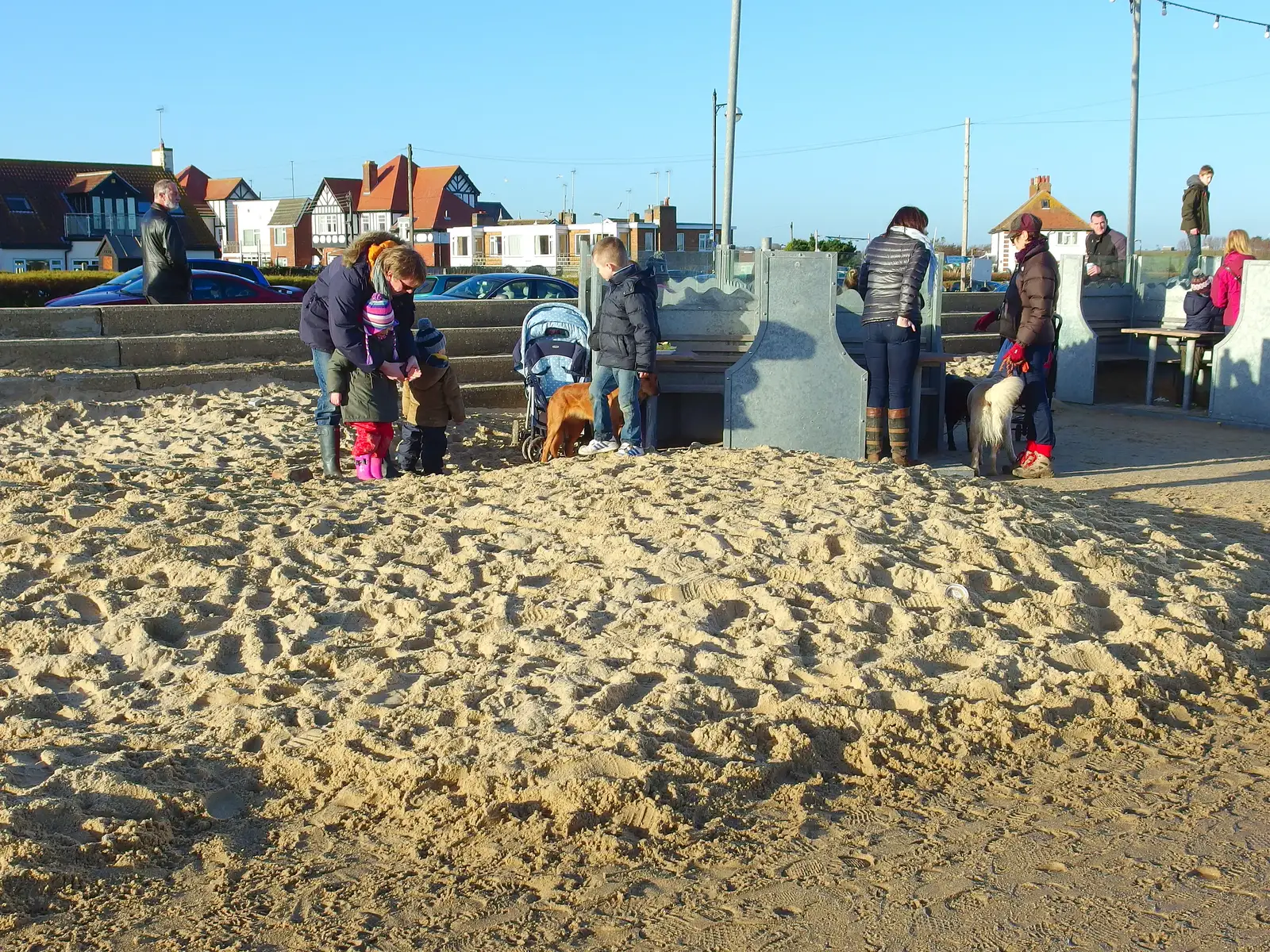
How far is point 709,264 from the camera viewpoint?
53.7 ft

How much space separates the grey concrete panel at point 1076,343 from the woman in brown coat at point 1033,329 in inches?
→ 179

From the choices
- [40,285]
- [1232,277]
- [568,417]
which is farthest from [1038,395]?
[40,285]

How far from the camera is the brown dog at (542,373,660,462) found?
9250 mm

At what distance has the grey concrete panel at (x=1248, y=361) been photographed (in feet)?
39.4

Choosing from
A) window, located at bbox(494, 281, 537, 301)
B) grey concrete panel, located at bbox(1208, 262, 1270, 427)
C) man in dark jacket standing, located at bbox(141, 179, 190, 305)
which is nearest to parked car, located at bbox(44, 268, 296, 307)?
man in dark jacket standing, located at bbox(141, 179, 190, 305)

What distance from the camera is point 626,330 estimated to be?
8.63 metres

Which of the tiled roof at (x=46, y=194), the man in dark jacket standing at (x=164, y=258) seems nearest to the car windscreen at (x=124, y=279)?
the man in dark jacket standing at (x=164, y=258)

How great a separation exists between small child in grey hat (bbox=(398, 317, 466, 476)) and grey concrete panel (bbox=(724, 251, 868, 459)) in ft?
7.07

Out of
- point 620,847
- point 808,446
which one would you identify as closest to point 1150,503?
point 808,446

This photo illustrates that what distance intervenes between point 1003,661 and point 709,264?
39.6 ft

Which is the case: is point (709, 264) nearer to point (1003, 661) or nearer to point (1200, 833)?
point (1003, 661)

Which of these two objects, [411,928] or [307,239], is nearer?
[411,928]

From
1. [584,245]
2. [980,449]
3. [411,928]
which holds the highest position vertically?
[584,245]

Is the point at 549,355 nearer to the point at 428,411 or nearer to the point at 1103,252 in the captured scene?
the point at 428,411
